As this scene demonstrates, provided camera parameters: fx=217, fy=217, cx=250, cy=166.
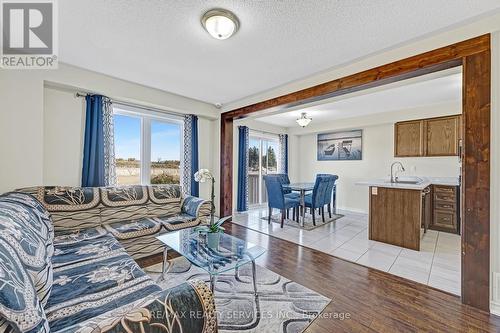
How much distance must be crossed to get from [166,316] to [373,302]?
72.3 inches

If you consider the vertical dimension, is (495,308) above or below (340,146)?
below

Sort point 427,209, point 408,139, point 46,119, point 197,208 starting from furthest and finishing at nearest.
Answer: point 408,139
point 427,209
point 197,208
point 46,119

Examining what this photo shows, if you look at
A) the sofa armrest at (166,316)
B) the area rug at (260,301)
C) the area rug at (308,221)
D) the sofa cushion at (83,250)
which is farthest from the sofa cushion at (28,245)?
the area rug at (308,221)

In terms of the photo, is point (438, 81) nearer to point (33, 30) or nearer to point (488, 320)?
point (488, 320)

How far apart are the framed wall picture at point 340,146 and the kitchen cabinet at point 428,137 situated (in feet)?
2.90

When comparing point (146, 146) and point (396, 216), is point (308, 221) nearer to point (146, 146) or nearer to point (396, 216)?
point (396, 216)

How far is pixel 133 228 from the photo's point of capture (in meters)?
2.55

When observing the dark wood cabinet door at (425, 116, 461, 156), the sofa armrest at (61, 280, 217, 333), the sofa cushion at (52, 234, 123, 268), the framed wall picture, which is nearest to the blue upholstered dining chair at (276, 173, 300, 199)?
the framed wall picture

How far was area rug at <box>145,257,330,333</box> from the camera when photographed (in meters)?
1.62

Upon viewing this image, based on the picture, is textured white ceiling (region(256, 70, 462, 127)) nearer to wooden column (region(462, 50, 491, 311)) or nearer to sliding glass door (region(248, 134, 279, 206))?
wooden column (region(462, 50, 491, 311))

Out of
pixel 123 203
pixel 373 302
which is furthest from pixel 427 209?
→ pixel 123 203

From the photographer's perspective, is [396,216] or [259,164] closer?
[396,216]

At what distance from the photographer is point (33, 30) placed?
2004 mm

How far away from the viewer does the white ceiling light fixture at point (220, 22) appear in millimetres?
1727
